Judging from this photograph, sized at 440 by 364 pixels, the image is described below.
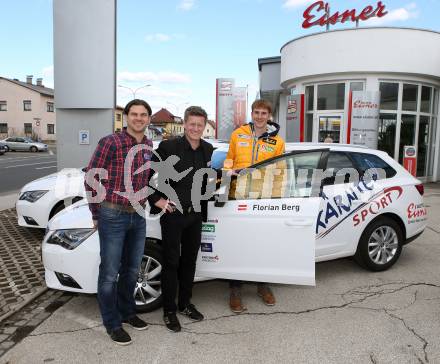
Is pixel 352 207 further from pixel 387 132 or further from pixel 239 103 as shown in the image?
pixel 239 103

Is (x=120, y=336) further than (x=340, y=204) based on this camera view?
No

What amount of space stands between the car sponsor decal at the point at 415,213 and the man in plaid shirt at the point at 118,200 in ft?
10.4

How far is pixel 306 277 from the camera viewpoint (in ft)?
11.5

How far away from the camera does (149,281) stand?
3645 mm

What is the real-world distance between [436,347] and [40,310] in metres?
3.30

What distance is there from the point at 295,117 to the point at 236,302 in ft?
34.3

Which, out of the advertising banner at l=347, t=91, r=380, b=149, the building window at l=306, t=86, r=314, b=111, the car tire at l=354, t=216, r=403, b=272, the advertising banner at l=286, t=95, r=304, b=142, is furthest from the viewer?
the building window at l=306, t=86, r=314, b=111

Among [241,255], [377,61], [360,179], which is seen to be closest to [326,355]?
[241,255]

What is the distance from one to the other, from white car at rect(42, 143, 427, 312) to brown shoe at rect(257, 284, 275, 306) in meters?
0.47

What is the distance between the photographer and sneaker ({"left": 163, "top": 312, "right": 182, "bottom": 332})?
132 inches

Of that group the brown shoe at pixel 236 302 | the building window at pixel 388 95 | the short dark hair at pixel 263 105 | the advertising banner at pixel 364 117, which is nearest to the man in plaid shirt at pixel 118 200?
the brown shoe at pixel 236 302

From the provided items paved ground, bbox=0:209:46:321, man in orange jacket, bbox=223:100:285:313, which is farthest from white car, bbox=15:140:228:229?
man in orange jacket, bbox=223:100:285:313

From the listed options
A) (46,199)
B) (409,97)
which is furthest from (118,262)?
(409,97)

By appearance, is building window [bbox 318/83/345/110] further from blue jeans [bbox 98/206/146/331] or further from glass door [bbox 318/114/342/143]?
blue jeans [bbox 98/206/146/331]
